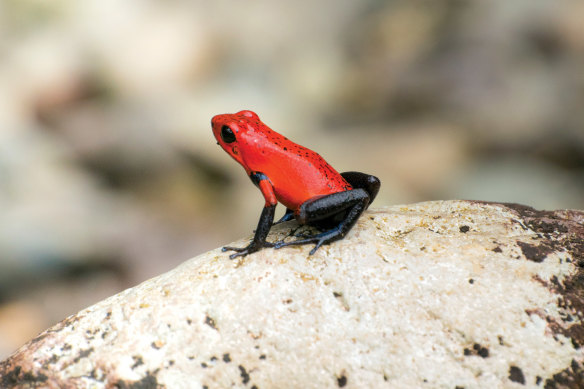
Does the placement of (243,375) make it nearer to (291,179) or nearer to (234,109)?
(291,179)

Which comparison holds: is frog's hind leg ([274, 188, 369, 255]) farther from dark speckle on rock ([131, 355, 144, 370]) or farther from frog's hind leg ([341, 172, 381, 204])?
dark speckle on rock ([131, 355, 144, 370])

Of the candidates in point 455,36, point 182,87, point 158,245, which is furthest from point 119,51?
point 455,36

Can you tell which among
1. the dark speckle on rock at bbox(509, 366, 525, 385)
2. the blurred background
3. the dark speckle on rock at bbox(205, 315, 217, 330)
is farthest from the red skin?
the blurred background

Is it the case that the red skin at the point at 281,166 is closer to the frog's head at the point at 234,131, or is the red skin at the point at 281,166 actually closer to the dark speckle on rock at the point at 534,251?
the frog's head at the point at 234,131

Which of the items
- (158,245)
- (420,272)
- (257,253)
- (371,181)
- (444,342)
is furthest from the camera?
(158,245)

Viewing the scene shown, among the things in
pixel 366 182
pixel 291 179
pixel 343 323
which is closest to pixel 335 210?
pixel 291 179

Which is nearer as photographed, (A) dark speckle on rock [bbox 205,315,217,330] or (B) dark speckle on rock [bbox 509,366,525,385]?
(B) dark speckle on rock [bbox 509,366,525,385]

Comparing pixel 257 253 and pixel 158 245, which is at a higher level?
pixel 158 245

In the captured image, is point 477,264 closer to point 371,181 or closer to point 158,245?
point 371,181

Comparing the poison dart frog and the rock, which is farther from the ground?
the poison dart frog
